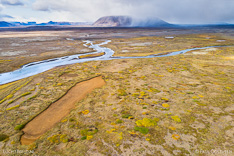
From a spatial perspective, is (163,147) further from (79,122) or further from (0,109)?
(0,109)

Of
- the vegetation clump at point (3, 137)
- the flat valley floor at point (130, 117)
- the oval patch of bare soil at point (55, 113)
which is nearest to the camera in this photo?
the flat valley floor at point (130, 117)

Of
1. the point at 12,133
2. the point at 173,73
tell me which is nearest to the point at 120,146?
the point at 12,133

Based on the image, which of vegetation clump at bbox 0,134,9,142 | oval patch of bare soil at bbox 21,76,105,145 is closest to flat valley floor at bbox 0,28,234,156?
vegetation clump at bbox 0,134,9,142

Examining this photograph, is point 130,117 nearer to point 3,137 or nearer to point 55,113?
point 55,113

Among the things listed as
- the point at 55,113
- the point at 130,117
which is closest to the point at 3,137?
the point at 55,113

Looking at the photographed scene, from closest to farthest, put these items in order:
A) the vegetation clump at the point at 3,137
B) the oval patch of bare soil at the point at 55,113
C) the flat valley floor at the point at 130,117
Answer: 1. the flat valley floor at the point at 130,117
2. the vegetation clump at the point at 3,137
3. the oval patch of bare soil at the point at 55,113

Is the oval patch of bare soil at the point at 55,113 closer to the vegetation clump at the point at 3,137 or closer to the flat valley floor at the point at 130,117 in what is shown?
the flat valley floor at the point at 130,117

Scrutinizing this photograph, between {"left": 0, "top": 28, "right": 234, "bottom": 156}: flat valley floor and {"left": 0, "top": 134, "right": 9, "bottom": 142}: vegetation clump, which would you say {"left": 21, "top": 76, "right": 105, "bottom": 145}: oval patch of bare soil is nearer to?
{"left": 0, "top": 28, "right": 234, "bottom": 156}: flat valley floor

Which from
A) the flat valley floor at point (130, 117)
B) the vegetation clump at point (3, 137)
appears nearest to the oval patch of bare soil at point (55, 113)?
the flat valley floor at point (130, 117)
